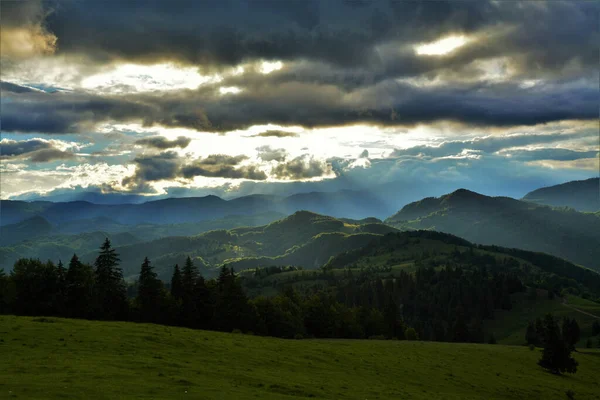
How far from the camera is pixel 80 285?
100938mm

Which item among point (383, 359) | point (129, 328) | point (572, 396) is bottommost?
point (572, 396)

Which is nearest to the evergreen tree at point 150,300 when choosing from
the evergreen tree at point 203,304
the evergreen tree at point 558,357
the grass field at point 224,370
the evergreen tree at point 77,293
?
the evergreen tree at point 203,304

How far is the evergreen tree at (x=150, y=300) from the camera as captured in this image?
345 ft

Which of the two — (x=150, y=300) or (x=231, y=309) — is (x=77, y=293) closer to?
(x=150, y=300)

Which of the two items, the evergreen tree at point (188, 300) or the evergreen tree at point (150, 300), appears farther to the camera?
the evergreen tree at point (188, 300)

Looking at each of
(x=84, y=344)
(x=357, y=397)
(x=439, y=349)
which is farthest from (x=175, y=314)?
(x=357, y=397)

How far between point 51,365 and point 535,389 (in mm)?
67310

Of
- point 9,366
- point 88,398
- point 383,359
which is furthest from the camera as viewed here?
point 383,359

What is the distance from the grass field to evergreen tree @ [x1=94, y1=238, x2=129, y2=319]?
1252 inches

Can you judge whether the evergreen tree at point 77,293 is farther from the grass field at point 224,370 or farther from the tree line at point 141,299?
the grass field at point 224,370

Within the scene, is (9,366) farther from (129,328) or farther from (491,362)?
(491,362)

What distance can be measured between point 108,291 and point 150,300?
9.45 meters

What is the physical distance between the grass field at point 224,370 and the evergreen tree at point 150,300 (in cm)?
3312

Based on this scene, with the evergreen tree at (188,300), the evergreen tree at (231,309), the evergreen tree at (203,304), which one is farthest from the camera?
the evergreen tree at (203,304)
